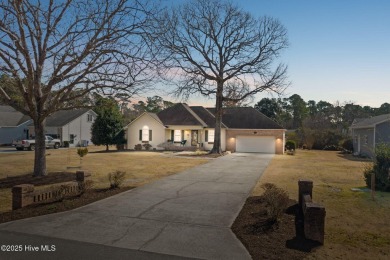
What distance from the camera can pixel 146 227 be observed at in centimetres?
761

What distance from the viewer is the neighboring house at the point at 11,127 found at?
48688mm

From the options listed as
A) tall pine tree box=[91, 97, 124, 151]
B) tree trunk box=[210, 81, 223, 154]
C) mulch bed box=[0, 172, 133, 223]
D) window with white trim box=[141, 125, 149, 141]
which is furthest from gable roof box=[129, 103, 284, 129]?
mulch bed box=[0, 172, 133, 223]

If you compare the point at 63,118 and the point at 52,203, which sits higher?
the point at 63,118

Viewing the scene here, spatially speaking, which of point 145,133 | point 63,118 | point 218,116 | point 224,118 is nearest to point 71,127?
point 63,118

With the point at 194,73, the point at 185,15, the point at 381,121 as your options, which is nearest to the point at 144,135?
the point at 194,73

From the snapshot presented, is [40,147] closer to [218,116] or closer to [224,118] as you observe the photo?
[218,116]

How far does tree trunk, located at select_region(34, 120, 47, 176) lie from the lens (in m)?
14.9

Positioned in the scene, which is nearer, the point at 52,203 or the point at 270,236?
the point at 270,236

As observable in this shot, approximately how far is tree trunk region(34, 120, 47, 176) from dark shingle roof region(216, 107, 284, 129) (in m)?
25.6

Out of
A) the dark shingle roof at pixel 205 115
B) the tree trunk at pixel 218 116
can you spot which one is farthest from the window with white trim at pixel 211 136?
the tree trunk at pixel 218 116

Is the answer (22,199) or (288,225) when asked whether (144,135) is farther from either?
(288,225)

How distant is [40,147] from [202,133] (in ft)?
86.3

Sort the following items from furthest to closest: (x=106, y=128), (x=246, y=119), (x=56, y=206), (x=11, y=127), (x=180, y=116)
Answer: (x=11, y=127) < (x=246, y=119) < (x=180, y=116) < (x=106, y=128) < (x=56, y=206)

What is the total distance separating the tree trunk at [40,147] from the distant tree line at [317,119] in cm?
3928
